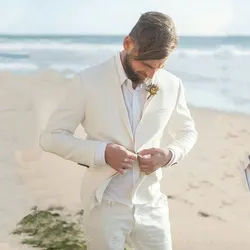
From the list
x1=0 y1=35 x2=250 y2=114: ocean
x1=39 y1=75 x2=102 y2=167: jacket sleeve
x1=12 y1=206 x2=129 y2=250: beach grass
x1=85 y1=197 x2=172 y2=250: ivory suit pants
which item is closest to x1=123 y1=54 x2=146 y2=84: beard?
x1=39 y1=75 x2=102 y2=167: jacket sleeve

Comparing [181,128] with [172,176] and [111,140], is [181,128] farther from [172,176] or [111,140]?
[172,176]

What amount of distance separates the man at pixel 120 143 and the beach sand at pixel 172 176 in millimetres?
1017

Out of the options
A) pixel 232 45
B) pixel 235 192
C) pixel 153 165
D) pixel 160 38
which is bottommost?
pixel 235 192

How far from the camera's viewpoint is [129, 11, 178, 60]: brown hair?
6.41 feet

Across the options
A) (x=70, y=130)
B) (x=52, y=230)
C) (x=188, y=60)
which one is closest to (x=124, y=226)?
(x=70, y=130)

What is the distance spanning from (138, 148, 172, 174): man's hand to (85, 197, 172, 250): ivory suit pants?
5.1 inches

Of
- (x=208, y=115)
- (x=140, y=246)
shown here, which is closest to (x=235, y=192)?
(x=208, y=115)

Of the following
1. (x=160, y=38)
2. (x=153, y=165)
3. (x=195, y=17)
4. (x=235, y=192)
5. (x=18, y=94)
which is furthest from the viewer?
(x=195, y=17)

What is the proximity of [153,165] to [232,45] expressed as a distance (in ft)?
7.50

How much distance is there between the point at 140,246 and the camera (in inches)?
86.8

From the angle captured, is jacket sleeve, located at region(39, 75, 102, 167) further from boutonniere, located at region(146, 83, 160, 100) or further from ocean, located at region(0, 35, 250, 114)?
ocean, located at region(0, 35, 250, 114)

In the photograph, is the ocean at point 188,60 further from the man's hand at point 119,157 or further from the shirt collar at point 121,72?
the man's hand at point 119,157

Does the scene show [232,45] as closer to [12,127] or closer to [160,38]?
[12,127]

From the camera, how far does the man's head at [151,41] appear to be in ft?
6.42
